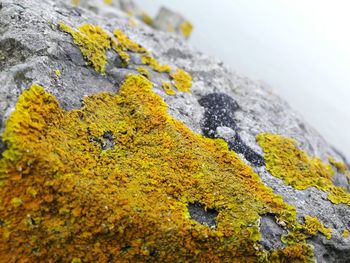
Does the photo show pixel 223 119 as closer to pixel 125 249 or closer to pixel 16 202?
pixel 125 249

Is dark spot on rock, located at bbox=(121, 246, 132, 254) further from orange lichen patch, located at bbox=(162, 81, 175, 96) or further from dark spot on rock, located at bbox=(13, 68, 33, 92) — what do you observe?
orange lichen patch, located at bbox=(162, 81, 175, 96)

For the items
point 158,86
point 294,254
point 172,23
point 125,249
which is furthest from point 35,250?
point 172,23

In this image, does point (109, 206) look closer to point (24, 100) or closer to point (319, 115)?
point (24, 100)

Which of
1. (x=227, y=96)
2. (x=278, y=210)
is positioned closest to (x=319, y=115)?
(x=227, y=96)

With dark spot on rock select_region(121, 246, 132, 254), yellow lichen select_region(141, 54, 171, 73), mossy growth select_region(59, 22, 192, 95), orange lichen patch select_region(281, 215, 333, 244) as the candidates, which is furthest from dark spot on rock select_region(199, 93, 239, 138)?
dark spot on rock select_region(121, 246, 132, 254)

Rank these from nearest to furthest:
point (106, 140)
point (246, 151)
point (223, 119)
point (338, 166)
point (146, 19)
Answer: point (106, 140) < point (246, 151) < point (223, 119) < point (338, 166) < point (146, 19)

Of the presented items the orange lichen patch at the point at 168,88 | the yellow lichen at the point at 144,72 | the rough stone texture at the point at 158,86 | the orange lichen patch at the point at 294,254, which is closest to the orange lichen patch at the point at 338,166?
the rough stone texture at the point at 158,86
